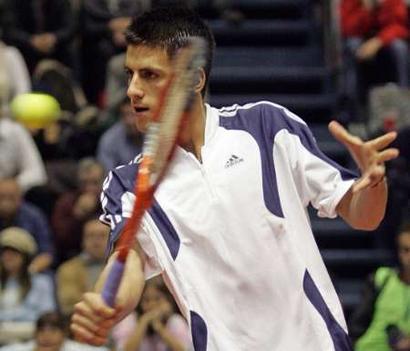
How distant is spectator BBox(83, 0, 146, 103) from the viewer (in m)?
14.0

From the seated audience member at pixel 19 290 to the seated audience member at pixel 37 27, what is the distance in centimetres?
361

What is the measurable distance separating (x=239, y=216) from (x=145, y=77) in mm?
611

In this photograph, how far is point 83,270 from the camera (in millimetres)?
10734

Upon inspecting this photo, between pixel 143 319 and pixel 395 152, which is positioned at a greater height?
pixel 395 152

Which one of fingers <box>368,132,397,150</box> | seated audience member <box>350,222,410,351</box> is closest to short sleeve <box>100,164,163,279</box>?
fingers <box>368,132,397,150</box>

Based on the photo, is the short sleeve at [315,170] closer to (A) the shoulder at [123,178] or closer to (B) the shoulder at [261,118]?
(B) the shoulder at [261,118]

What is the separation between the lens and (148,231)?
5324 millimetres

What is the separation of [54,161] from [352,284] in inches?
112

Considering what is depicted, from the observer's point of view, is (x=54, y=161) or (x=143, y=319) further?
(x=54, y=161)

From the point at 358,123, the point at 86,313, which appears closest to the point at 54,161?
the point at 358,123

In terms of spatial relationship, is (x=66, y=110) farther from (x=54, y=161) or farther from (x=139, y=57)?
(x=139, y=57)

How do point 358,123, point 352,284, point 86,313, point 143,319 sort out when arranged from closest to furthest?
point 86,313 → point 143,319 → point 352,284 → point 358,123

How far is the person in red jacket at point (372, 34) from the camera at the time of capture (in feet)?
43.5

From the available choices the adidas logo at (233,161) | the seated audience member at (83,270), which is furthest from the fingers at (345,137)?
the seated audience member at (83,270)
